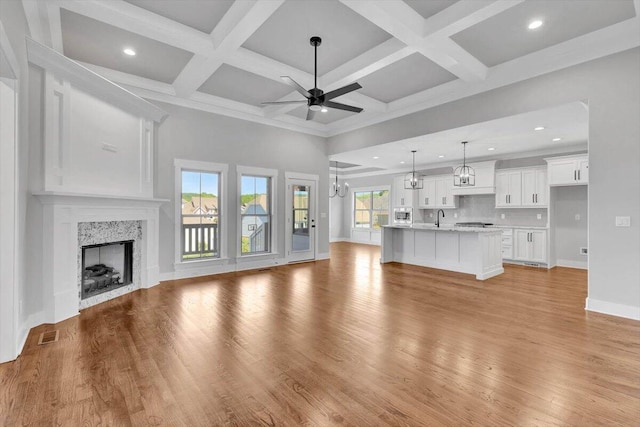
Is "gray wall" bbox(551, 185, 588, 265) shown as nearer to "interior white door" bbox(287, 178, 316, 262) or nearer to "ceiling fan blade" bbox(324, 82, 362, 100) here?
"interior white door" bbox(287, 178, 316, 262)

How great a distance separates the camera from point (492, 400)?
6.67ft

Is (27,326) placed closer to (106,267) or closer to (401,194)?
(106,267)

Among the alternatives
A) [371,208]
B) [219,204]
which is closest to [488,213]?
[371,208]

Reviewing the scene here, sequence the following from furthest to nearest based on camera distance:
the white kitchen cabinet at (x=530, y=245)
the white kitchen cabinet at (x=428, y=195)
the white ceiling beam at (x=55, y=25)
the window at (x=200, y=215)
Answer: the white kitchen cabinet at (x=428, y=195) < the white kitchen cabinet at (x=530, y=245) < the window at (x=200, y=215) < the white ceiling beam at (x=55, y=25)

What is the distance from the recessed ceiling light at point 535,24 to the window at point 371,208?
8298mm

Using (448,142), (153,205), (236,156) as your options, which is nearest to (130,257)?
(153,205)

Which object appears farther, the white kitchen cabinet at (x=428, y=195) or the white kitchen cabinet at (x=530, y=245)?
the white kitchen cabinet at (x=428, y=195)

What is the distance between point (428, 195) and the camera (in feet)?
32.4

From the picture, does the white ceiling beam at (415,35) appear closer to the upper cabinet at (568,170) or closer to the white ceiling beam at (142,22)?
the white ceiling beam at (142,22)

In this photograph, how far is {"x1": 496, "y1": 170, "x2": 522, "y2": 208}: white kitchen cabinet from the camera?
308 inches

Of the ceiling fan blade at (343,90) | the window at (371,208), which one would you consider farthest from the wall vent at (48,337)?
the window at (371,208)

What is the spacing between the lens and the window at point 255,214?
21.5 feet

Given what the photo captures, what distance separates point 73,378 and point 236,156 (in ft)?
15.4

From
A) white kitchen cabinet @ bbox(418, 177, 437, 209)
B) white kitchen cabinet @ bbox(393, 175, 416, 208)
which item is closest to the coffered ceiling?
white kitchen cabinet @ bbox(418, 177, 437, 209)
